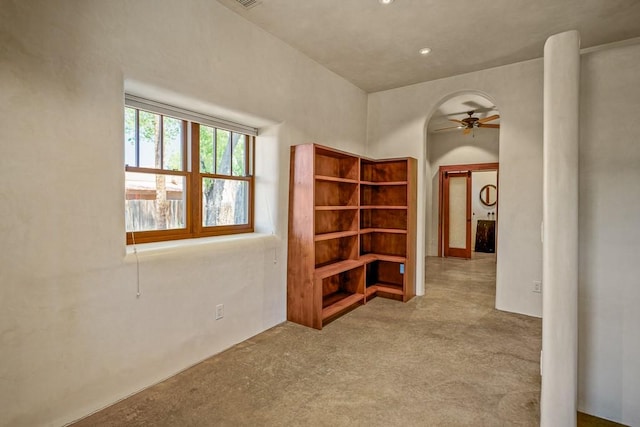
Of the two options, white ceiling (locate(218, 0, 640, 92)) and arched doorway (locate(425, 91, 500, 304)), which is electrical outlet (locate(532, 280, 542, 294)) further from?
arched doorway (locate(425, 91, 500, 304))

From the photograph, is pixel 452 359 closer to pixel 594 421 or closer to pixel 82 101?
pixel 594 421

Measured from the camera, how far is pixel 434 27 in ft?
10.0

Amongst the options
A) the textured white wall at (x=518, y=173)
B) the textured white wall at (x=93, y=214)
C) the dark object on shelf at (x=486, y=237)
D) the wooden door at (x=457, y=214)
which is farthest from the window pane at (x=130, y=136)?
the dark object on shelf at (x=486, y=237)

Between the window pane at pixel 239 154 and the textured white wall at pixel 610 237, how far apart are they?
2.77 metres

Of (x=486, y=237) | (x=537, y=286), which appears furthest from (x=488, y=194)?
(x=537, y=286)

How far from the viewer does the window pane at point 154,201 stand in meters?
2.44

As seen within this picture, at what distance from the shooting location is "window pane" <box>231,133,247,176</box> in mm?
3256

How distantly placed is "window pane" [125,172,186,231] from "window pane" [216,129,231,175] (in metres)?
0.42

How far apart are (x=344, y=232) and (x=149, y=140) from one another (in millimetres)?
2273

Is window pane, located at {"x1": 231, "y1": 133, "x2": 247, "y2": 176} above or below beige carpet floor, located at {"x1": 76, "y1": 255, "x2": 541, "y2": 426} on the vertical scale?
above

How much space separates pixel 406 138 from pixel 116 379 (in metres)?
4.12

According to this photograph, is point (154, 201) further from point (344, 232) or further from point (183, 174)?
point (344, 232)

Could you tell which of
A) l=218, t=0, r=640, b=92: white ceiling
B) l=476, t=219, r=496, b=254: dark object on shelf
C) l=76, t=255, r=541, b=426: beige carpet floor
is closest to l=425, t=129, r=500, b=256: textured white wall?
l=476, t=219, r=496, b=254: dark object on shelf

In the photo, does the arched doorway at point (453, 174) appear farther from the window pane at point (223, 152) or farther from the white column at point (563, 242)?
the white column at point (563, 242)
